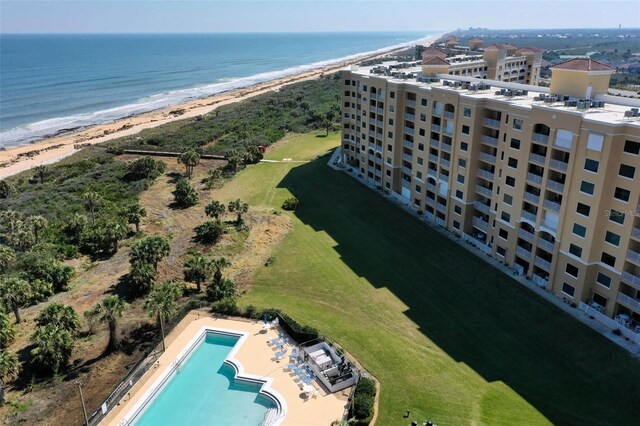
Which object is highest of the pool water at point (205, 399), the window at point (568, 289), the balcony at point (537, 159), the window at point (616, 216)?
the balcony at point (537, 159)

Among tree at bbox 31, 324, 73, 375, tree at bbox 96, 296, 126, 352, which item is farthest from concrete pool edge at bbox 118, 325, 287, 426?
tree at bbox 31, 324, 73, 375

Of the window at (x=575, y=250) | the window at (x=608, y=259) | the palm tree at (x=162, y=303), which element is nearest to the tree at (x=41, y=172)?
the palm tree at (x=162, y=303)

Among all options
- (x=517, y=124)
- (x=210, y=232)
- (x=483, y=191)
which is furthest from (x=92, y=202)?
(x=517, y=124)

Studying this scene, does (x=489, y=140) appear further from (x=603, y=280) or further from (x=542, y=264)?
(x=603, y=280)

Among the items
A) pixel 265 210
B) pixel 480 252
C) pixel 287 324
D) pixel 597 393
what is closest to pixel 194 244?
pixel 265 210

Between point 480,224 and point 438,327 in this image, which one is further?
point 480,224

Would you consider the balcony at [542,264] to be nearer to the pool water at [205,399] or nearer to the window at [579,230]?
the window at [579,230]

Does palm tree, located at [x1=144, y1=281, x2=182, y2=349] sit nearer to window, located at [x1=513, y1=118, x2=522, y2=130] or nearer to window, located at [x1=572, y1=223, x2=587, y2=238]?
window, located at [x1=572, y1=223, x2=587, y2=238]
